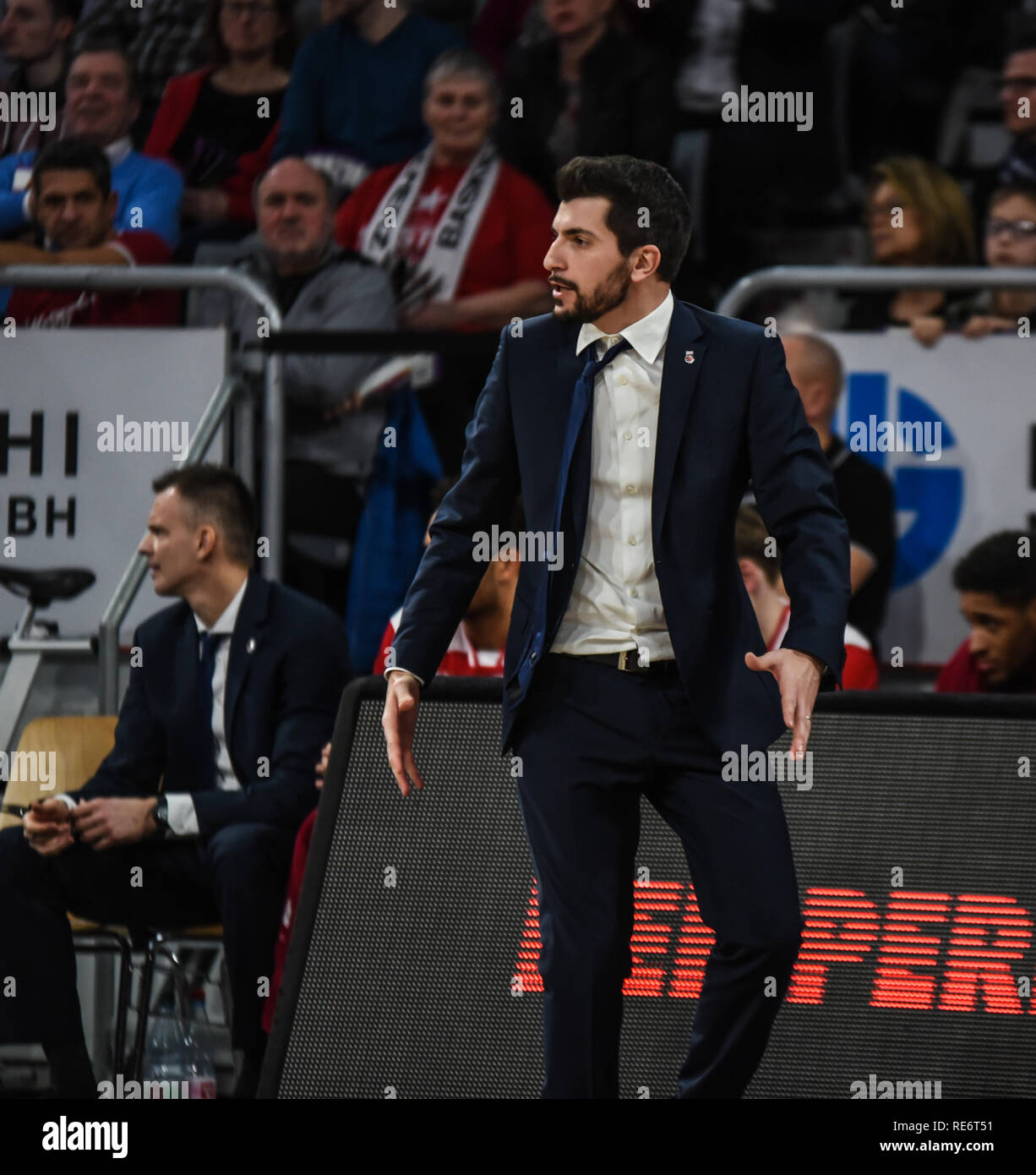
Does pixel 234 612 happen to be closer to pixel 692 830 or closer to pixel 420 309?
pixel 420 309

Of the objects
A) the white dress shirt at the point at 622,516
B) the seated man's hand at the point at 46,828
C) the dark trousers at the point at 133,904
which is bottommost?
the dark trousers at the point at 133,904

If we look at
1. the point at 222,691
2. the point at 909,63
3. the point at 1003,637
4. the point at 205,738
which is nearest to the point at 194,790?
the point at 205,738

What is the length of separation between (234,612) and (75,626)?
0.80 metres

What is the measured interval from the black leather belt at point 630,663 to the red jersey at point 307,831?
777 mm

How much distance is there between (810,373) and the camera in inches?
194

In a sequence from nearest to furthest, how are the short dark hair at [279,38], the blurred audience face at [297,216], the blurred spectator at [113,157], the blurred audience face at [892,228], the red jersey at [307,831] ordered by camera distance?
the red jersey at [307,831] → the blurred audience face at [892,228] → the blurred audience face at [297,216] → the blurred spectator at [113,157] → the short dark hair at [279,38]

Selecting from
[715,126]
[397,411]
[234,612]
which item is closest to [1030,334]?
[715,126]

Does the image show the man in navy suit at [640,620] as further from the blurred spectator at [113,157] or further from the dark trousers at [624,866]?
the blurred spectator at [113,157]

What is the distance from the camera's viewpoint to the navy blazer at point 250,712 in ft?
13.9

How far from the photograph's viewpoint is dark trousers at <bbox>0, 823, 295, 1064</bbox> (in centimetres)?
397

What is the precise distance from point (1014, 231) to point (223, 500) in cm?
256

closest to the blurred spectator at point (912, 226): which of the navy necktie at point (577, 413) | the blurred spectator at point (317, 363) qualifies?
the blurred spectator at point (317, 363)

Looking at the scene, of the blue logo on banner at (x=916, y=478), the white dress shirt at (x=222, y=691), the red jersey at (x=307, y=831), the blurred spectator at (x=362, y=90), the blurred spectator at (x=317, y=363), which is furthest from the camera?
the blurred spectator at (x=362, y=90)

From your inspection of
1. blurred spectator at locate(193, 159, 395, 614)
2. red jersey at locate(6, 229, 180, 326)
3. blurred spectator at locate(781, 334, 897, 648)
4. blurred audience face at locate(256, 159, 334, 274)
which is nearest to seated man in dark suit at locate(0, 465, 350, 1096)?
blurred spectator at locate(193, 159, 395, 614)
